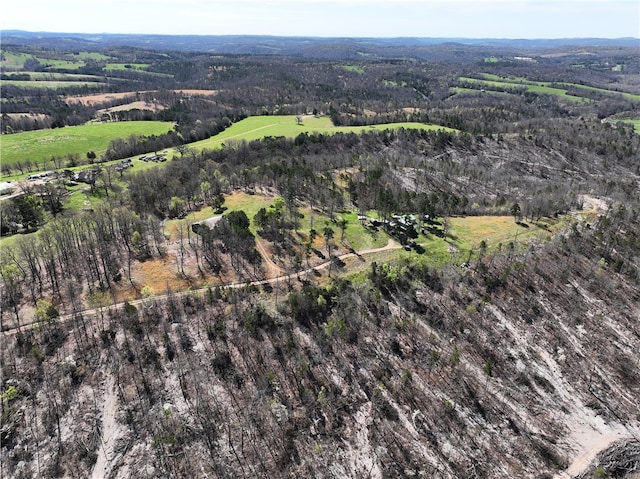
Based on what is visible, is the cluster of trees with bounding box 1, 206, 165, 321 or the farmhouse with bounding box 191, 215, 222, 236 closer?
the cluster of trees with bounding box 1, 206, 165, 321

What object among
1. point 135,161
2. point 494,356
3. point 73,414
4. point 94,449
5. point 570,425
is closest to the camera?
point 94,449

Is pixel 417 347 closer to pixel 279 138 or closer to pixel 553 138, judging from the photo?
pixel 279 138

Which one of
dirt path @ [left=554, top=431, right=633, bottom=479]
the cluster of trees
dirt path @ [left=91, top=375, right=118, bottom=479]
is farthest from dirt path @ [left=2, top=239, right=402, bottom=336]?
dirt path @ [left=554, top=431, right=633, bottom=479]

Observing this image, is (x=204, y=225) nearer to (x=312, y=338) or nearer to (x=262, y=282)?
(x=262, y=282)

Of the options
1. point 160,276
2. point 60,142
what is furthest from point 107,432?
point 60,142

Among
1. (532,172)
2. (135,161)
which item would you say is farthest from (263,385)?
(532,172)

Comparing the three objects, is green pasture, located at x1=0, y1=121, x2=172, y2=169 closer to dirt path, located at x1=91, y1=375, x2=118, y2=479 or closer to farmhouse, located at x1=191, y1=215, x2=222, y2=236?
farmhouse, located at x1=191, y1=215, x2=222, y2=236

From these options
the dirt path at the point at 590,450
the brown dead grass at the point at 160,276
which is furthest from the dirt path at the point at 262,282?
the dirt path at the point at 590,450
